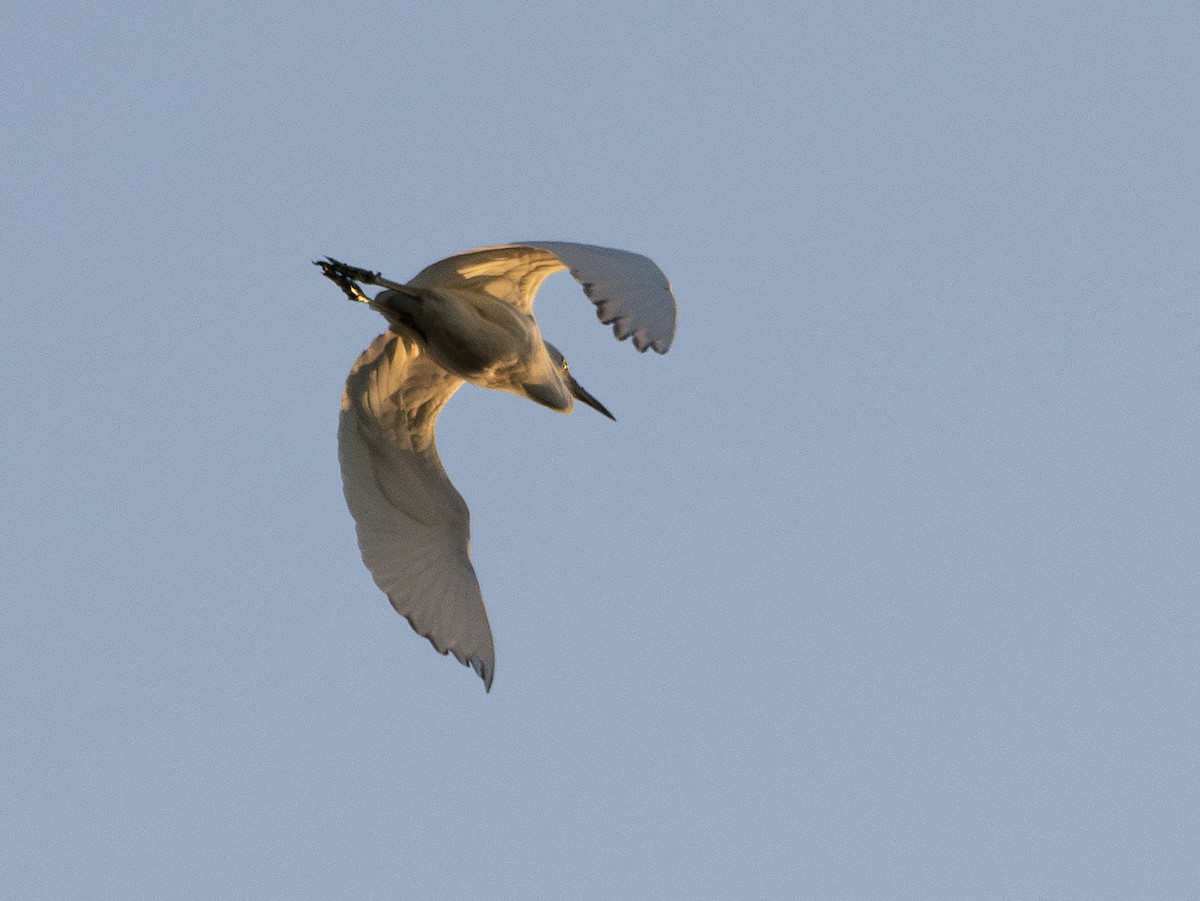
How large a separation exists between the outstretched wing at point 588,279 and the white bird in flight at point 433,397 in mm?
16

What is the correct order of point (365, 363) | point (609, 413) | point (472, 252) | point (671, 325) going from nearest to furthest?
→ point (671, 325) < point (472, 252) < point (365, 363) < point (609, 413)

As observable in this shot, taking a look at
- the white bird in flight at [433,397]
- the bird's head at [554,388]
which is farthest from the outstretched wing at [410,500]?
the bird's head at [554,388]

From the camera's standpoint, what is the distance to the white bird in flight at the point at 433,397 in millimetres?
13805

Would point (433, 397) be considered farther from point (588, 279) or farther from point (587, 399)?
point (588, 279)

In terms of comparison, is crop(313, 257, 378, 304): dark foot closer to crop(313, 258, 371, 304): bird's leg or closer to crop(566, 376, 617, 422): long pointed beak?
crop(313, 258, 371, 304): bird's leg

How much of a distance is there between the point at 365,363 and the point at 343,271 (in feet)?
3.45

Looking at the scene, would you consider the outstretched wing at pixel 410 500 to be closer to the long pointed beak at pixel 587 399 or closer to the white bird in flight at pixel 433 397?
the white bird in flight at pixel 433 397

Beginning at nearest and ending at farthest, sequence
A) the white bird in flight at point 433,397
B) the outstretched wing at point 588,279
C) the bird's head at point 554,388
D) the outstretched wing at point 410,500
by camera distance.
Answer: the outstretched wing at point 588,279
the white bird in flight at point 433,397
the bird's head at point 554,388
the outstretched wing at point 410,500

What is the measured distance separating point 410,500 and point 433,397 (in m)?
0.74

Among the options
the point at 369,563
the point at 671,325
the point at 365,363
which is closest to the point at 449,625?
the point at 369,563

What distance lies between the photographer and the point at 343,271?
45.4ft

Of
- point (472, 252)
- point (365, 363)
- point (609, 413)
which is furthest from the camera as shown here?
point (609, 413)

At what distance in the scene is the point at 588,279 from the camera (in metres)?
12.2

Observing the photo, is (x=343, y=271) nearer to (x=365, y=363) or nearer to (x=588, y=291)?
(x=365, y=363)
